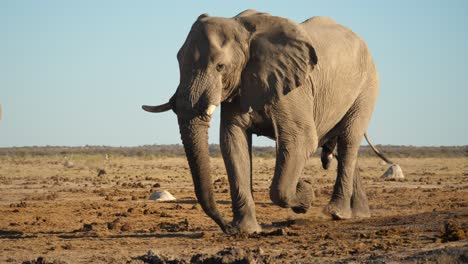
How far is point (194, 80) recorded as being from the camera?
11742 mm

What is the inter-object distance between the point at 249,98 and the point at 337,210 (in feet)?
10.6

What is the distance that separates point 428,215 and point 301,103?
106 inches

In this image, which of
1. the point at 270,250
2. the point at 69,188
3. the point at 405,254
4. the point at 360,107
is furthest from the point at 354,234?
the point at 69,188

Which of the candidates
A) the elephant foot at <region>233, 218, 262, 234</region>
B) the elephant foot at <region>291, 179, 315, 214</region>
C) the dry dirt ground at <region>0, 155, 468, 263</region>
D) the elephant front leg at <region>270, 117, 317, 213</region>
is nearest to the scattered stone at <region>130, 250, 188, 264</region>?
the dry dirt ground at <region>0, 155, 468, 263</region>

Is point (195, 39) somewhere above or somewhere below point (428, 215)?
above

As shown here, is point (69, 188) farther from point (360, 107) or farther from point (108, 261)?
point (108, 261)

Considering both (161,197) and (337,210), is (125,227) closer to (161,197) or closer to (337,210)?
(337,210)

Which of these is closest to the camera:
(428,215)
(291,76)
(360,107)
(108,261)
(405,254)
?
(405,254)

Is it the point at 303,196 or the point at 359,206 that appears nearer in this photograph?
the point at 303,196

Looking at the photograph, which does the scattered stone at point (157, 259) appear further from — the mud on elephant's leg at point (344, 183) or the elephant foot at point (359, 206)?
the elephant foot at point (359, 206)

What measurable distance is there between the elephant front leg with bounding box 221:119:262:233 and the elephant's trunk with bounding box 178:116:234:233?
1.51ft

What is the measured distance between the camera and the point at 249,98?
40.9ft

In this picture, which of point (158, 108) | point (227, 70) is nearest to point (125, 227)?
point (158, 108)

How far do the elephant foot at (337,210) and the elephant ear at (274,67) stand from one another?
271 centimetres
